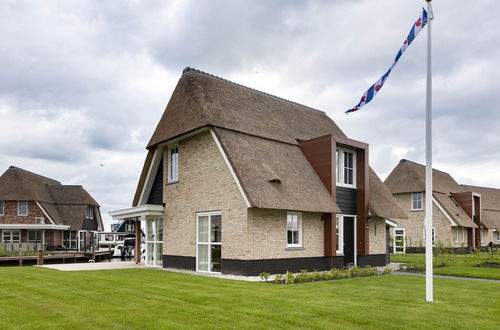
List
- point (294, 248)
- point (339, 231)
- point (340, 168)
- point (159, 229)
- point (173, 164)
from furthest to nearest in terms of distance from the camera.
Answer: point (159, 229), point (173, 164), point (340, 168), point (339, 231), point (294, 248)

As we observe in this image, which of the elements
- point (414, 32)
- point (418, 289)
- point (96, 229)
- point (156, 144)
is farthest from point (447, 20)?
point (96, 229)

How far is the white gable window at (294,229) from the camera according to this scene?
1720cm

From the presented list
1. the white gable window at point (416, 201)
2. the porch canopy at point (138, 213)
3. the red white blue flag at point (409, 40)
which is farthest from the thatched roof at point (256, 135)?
the white gable window at point (416, 201)

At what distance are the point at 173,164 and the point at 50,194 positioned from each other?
3150cm

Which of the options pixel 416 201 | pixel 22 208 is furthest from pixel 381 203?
pixel 22 208

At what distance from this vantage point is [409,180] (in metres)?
40.6

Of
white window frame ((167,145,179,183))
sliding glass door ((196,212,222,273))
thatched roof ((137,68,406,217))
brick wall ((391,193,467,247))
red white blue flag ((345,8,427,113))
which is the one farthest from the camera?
brick wall ((391,193,467,247))

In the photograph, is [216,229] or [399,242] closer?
[216,229]

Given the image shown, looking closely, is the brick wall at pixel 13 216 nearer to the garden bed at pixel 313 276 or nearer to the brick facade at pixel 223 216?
the brick facade at pixel 223 216

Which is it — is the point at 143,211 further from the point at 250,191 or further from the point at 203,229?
the point at 250,191

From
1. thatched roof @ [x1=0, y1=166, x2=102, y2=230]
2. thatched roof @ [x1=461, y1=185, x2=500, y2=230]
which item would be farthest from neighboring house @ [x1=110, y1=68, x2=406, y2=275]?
thatched roof @ [x1=461, y1=185, x2=500, y2=230]

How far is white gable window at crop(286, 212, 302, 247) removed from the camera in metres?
17.2

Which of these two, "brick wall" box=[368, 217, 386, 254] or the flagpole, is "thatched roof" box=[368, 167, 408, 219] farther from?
the flagpole

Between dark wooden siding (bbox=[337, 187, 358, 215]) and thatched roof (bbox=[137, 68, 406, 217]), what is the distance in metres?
0.96
